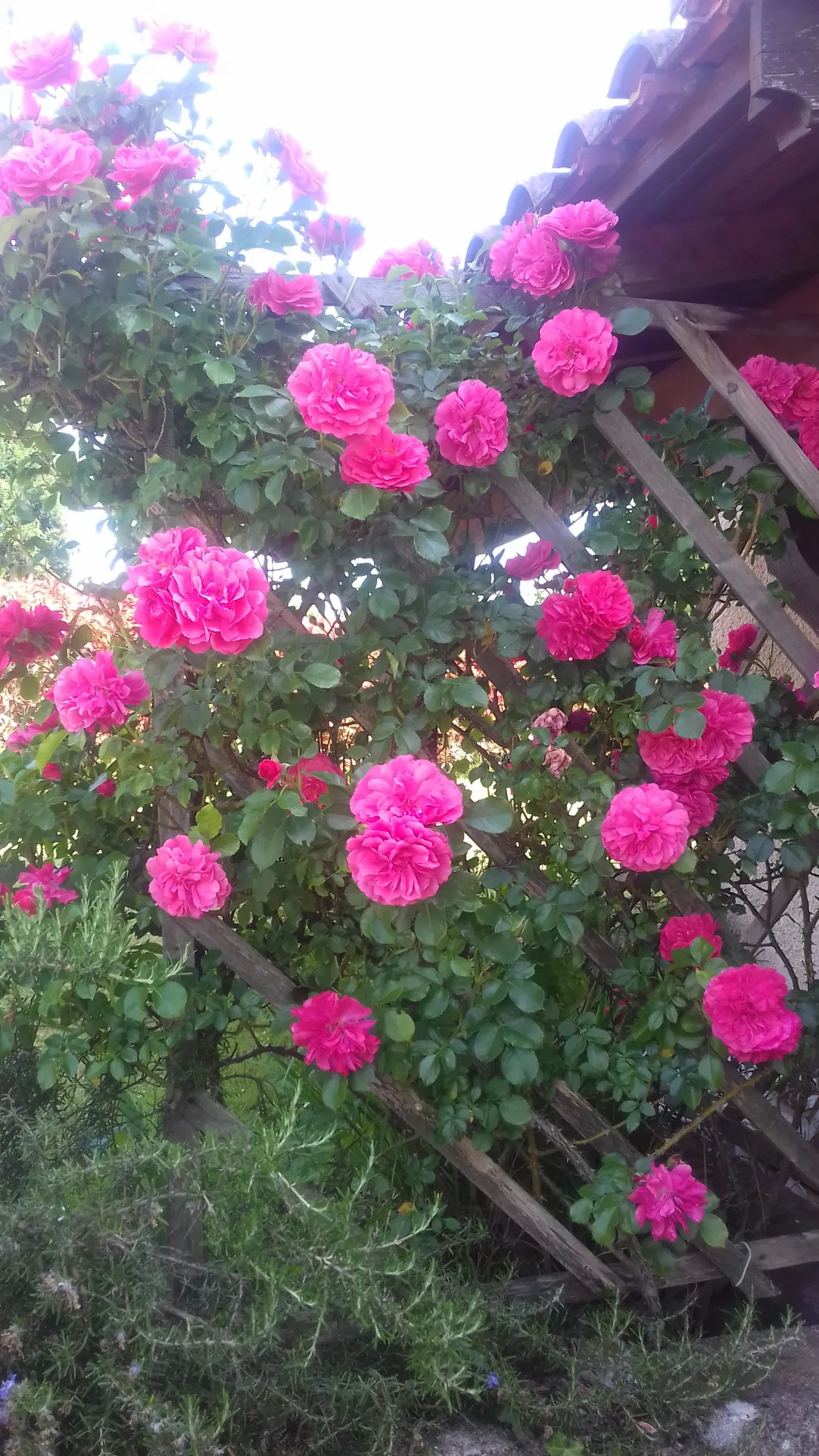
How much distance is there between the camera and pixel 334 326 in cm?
140

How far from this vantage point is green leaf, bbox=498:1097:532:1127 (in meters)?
1.39

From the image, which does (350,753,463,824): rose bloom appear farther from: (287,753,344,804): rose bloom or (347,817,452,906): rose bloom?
(287,753,344,804): rose bloom

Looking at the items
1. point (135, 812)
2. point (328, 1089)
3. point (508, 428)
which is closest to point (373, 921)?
point (328, 1089)

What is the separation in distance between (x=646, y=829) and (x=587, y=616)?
1.15ft

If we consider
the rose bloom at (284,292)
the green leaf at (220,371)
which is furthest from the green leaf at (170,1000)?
the rose bloom at (284,292)

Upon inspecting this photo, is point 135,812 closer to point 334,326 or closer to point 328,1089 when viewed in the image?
point 328,1089

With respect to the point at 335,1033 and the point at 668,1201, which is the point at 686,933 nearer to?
the point at 668,1201

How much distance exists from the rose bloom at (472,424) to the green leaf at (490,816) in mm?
544

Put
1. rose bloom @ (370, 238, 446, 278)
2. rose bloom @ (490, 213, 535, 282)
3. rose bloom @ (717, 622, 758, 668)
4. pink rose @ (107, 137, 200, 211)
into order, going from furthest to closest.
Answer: rose bloom @ (717, 622, 758, 668), rose bloom @ (370, 238, 446, 278), rose bloom @ (490, 213, 535, 282), pink rose @ (107, 137, 200, 211)

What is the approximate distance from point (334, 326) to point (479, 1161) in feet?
4.69

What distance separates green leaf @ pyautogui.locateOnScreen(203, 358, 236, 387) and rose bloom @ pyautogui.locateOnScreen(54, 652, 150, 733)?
0.44 meters

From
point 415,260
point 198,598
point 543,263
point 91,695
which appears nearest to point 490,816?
point 198,598

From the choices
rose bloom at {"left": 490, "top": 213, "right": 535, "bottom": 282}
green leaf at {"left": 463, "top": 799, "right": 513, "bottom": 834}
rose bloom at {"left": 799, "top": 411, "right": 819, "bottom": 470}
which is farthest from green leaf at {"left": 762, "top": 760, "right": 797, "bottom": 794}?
rose bloom at {"left": 490, "top": 213, "right": 535, "bottom": 282}

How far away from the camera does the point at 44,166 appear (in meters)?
1.15
